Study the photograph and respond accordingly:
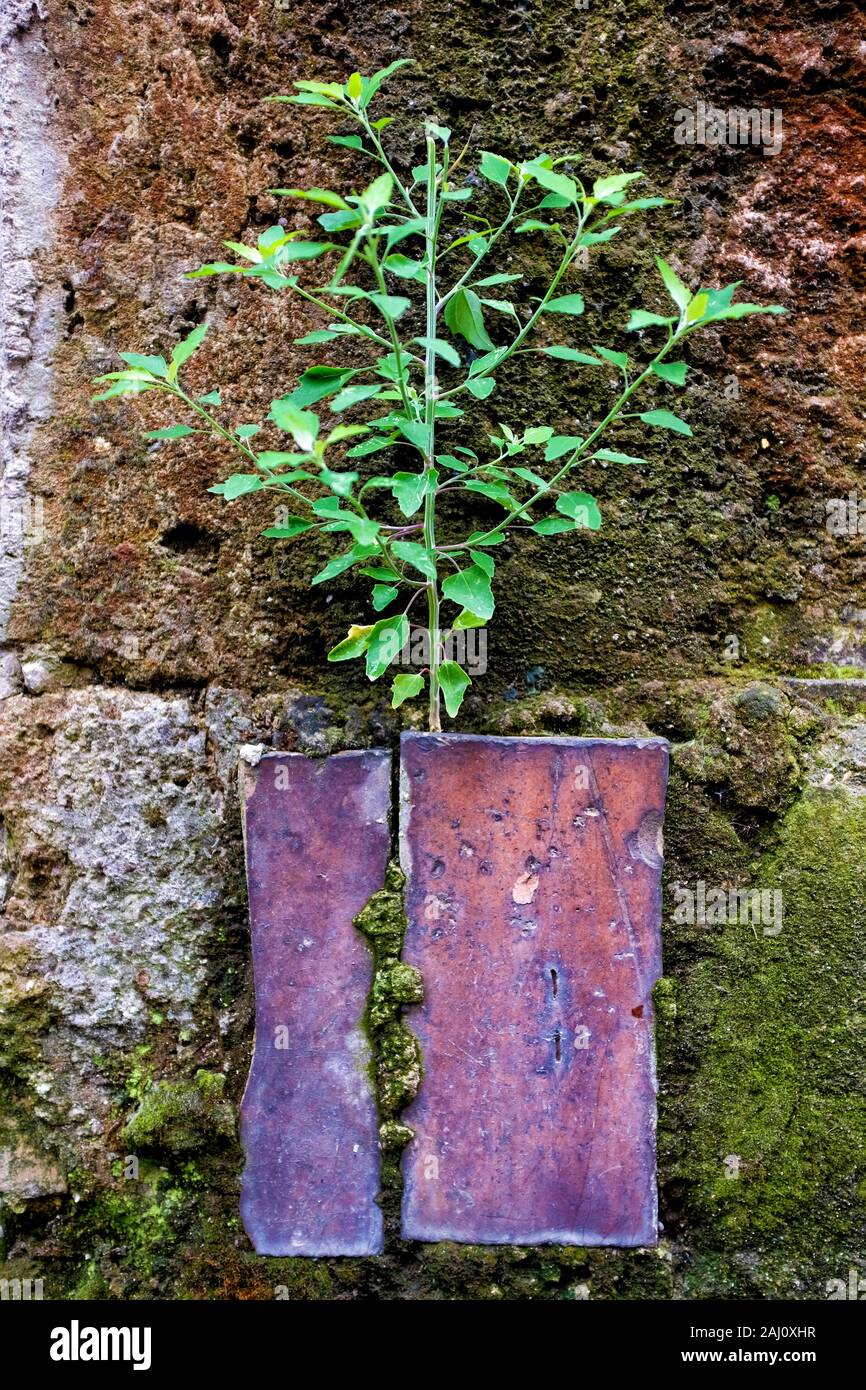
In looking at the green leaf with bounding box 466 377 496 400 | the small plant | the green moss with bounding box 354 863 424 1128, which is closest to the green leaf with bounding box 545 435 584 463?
the small plant

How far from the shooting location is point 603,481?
1520 millimetres

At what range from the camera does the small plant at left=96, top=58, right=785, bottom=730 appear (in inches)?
45.4

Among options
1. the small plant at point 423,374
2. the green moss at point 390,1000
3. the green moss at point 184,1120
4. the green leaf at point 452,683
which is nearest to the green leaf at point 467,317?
the small plant at point 423,374

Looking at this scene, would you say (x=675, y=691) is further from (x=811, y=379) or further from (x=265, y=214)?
(x=265, y=214)

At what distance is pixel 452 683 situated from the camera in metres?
1.34

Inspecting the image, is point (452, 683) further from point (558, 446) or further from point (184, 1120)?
point (184, 1120)

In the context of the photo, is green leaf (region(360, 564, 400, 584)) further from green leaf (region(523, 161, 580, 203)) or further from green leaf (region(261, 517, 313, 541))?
green leaf (region(523, 161, 580, 203))

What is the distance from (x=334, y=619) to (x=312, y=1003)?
0.58m

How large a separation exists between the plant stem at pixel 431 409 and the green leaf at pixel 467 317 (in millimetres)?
37

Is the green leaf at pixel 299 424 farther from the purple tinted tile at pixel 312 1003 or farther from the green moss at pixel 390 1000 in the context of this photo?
the green moss at pixel 390 1000

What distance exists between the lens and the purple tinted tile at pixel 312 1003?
139cm

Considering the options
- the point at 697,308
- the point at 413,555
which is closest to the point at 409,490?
the point at 413,555

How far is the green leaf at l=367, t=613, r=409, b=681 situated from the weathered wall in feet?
0.64

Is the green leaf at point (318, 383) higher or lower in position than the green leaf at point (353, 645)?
higher
